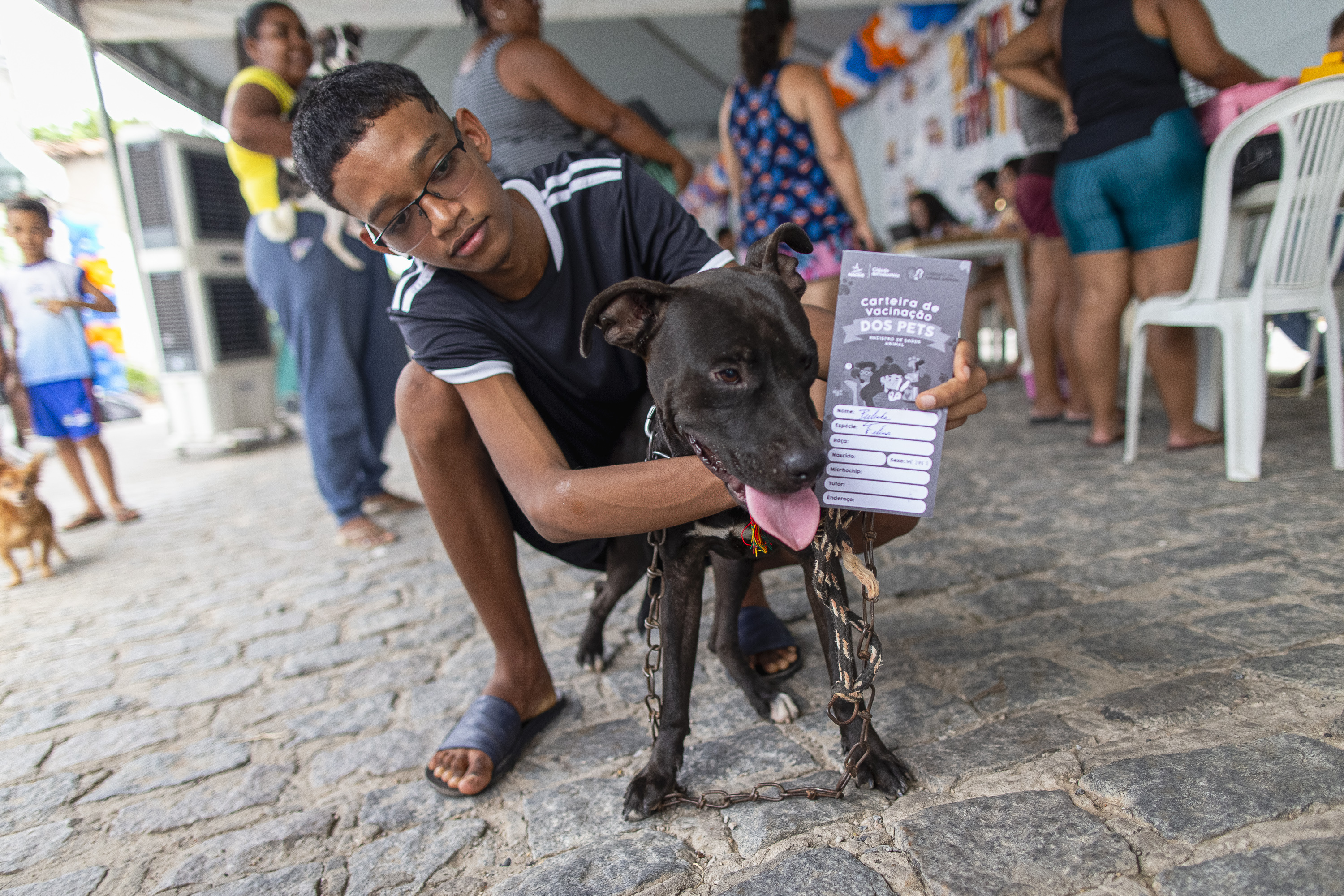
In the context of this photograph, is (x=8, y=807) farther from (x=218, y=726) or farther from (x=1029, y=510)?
(x=1029, y=510)

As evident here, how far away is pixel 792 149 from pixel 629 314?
9.08 feet

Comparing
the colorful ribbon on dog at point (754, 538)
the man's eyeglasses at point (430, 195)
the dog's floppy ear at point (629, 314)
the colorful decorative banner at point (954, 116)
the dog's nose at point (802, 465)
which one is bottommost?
the colorful ribbon on dog at point (754, 538)

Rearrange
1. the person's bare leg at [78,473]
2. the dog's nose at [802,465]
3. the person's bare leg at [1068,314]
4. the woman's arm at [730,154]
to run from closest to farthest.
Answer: the dog's nose at [802,465] < the woman's arm at [730,154] < the person's bare leg at [1068,314] < the person's bare leg at [78,473]

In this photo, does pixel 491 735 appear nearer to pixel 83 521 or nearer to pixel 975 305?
pixel 83 521

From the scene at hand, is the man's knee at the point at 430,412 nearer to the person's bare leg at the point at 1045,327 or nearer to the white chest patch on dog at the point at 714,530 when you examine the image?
the white chest patch on dog at the point at 714,530

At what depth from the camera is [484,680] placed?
8.14 ft

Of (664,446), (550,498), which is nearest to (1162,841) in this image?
(664,446)

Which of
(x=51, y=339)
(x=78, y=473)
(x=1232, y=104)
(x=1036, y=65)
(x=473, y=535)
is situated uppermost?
(x=1036, y=65)

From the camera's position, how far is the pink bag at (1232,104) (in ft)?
11.4

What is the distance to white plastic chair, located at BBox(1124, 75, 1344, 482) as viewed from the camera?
322 cm

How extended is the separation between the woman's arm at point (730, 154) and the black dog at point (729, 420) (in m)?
2.78

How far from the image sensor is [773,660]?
89.0 inches

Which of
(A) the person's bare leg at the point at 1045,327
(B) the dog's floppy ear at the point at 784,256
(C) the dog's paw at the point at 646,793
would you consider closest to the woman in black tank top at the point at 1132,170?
(A) the person's bare leg at the point at 1045,327

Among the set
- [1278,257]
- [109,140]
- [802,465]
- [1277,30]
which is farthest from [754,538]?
[109,140]
